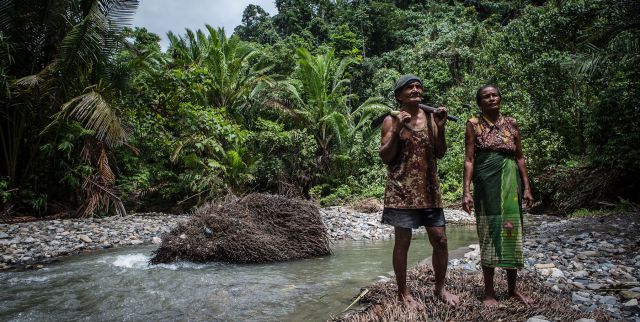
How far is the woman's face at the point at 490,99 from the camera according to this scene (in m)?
2.90

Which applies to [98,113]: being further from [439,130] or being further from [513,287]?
[513,287]

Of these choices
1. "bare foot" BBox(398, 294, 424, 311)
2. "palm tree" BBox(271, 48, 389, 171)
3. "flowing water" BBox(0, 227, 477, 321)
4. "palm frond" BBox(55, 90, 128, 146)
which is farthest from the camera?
"palm tree" BBox(271, 48, 389, 171)

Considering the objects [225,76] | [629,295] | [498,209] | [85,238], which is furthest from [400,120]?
[225,76]

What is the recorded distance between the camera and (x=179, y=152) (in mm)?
11055

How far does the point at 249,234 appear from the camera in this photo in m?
5.55

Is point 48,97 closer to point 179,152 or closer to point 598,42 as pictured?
point 179,152

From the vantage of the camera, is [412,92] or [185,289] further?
[185,289]

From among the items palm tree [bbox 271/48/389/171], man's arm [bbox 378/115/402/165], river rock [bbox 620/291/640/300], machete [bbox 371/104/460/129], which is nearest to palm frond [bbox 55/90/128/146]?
palm tree [bbox 271/48/389/171]

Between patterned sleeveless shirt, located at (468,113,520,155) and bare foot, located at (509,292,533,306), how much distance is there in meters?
1.00

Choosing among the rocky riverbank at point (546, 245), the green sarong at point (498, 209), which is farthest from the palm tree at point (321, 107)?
the green sarong at point (498, 209)

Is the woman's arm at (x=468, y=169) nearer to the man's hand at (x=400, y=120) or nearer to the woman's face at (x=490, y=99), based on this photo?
the woman's face at (x=490, y=99)

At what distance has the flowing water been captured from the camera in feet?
11.0

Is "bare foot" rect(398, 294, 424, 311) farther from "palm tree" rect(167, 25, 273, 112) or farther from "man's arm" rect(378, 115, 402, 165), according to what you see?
"palm tree" rect(167, 25, 273, 112)

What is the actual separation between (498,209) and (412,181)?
0.63 metres
